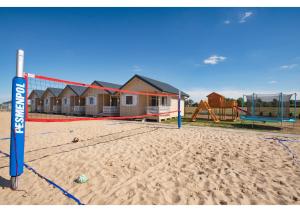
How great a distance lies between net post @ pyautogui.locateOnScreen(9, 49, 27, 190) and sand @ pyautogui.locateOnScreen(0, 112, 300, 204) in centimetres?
37

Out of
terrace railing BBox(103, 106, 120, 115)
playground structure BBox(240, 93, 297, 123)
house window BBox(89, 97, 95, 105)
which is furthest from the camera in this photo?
→ house window BBox(89, 97, 95, 105)

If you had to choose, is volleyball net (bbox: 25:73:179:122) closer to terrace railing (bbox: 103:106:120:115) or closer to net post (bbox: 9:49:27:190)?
terrace railing (bbox: 103:106:120:115)

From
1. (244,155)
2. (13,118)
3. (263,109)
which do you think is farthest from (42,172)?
(263,109)

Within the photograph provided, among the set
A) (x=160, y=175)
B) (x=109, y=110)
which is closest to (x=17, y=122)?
(x=160, y=175)

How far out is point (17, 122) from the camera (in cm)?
304

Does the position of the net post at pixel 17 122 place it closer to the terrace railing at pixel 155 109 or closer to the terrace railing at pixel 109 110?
the terrace railing at pixel 155 109

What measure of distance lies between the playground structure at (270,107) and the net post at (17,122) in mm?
13285

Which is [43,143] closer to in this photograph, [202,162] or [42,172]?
[42,172]

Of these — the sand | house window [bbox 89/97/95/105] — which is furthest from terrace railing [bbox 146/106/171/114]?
the sand

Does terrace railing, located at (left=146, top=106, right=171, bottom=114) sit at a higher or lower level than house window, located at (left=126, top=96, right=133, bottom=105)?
lower

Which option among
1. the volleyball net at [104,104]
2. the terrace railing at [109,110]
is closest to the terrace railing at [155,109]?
the volleyball net at [104,104]

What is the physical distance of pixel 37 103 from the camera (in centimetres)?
3116

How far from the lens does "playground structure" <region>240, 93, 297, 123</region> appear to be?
11.9m
